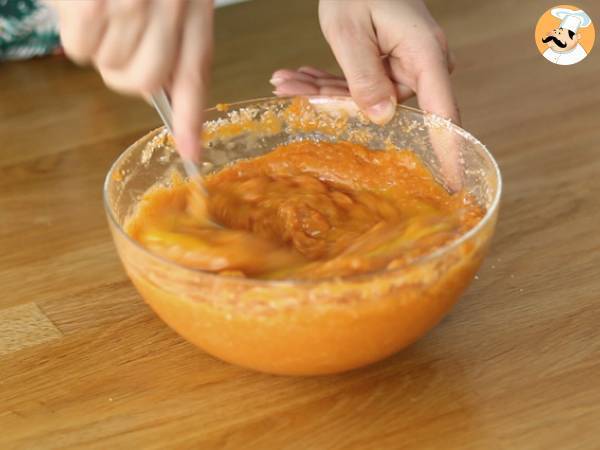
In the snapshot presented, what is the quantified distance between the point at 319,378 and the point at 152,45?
0.38 meters

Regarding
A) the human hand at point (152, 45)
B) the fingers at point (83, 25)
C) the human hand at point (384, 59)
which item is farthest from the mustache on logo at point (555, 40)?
the fingers at point (83, 25)

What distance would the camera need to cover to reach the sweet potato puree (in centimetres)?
93

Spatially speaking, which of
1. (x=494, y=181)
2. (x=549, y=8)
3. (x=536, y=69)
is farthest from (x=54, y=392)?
(x=549, y=8)

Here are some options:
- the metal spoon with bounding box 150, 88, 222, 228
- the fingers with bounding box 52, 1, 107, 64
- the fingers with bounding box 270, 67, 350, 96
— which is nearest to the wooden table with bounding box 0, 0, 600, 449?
the metal spoon with bounding box 150, 88, 222, 228

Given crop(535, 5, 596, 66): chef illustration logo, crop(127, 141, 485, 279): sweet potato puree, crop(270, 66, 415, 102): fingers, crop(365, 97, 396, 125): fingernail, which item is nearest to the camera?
crop(127, 141, 485, 279): sweet potato puree

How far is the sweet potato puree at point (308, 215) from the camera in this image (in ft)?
3.06

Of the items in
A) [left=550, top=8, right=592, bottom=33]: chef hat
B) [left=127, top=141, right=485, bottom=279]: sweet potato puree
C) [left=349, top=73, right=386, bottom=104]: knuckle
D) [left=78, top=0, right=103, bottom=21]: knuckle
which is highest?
[left=78, top=0, right=103, bottom=21]: knuckle

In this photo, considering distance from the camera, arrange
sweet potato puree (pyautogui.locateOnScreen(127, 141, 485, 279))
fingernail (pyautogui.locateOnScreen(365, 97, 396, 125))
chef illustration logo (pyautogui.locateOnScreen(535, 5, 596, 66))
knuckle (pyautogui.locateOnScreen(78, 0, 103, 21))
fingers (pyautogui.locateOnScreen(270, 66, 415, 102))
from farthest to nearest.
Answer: chef illustration logo (pyautogui.locateOnScreen(535, 5, 596, 66))
fingers (pyautogui.locateOnScreen(270, 66, 415, 102))
fingernail (pyautogui.locateOnScreen(365, 97, 396, 125))
sweet potato puree (pyautogui.locateOnScreen(127, 141, 485, 279))
knuckle (pyautogui.locateOnScreen(78, 0, 103, 21))

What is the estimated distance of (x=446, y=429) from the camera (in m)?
0.90

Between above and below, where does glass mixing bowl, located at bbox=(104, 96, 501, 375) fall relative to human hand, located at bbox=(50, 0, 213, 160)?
below

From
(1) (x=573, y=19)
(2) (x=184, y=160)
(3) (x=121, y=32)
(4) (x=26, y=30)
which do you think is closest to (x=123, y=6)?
(3) (x=121, y=32)

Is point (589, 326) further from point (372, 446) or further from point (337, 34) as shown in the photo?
point (337, 34)

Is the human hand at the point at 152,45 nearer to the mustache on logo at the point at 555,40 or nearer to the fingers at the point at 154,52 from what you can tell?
the fingers at the point at 154,52

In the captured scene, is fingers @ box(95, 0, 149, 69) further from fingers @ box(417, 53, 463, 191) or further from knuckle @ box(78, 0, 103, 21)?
fingers @ box(417, 53, 463, 191)
